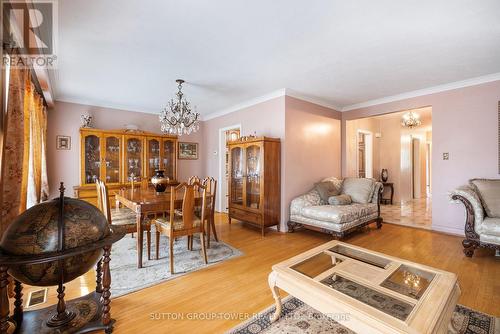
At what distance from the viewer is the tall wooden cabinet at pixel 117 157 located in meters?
4.22

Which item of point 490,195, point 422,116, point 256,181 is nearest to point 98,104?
point 256,181

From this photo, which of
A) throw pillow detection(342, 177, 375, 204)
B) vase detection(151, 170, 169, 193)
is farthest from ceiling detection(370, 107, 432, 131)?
vase detection(151, 170, 169, 193)

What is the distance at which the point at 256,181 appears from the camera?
3949mm

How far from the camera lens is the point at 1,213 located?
1.76 meters

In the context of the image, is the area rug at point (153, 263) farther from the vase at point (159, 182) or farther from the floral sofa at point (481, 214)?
the floral sofa at point (481, 214)

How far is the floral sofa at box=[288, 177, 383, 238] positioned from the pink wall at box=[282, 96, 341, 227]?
8.3 inches

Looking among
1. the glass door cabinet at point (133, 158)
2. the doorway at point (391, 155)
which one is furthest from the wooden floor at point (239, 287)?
the doorway at point (391, 155)

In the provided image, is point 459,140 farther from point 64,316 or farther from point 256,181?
point 64,316

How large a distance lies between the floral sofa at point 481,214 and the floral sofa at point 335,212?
1.18m

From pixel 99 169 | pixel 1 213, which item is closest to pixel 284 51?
pixel 1 213

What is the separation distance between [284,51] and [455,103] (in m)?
3.16

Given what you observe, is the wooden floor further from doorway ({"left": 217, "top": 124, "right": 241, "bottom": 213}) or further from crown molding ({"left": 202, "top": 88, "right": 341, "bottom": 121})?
crown molding ({"left": 202, "top": 88, "right": 341, "bottom": 121})

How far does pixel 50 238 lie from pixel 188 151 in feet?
15.3

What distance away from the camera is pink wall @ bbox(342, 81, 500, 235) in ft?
11.1
